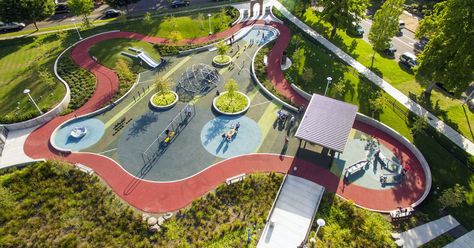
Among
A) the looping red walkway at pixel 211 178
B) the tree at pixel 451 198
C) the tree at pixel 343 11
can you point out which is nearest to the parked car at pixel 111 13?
the looping red walkway at pixel 211 178

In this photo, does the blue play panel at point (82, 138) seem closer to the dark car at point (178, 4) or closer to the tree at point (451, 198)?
the tree at point (451, 198)

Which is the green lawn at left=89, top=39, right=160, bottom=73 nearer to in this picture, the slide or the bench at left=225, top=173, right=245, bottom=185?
the slide

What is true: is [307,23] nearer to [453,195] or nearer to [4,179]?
[453,195]

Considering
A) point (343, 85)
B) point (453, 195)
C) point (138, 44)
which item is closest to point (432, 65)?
point (343, 85)

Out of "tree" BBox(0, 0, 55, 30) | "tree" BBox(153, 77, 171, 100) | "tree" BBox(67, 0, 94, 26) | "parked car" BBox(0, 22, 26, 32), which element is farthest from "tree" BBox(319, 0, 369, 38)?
"parked car" BBox(0, 22, 26, 32)

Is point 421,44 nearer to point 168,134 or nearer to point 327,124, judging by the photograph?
point 327,124

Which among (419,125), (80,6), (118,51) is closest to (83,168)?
(118,51)
